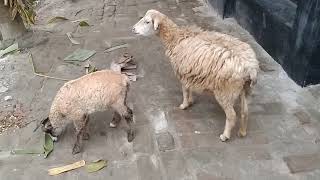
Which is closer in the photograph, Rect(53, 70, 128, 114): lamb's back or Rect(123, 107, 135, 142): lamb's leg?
Rect(53, 70, 128, 114): lamb's back

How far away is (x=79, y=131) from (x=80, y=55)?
7.03 feet

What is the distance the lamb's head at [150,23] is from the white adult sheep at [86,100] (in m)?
0.68

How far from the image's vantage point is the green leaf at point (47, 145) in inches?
146

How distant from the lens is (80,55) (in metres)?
5.53

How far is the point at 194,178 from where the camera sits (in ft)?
11.0

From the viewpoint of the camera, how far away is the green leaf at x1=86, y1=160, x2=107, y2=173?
349cm

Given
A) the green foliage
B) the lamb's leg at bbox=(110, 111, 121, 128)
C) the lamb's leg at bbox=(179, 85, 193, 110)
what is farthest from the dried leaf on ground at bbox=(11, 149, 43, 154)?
the green foliage

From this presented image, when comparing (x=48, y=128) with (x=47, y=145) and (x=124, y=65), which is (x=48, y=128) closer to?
(x=47, y=145)

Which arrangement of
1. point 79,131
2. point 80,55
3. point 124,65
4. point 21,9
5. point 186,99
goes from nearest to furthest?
point 79,131, point 186,99, point 124,65, point 80,55, point 21,9

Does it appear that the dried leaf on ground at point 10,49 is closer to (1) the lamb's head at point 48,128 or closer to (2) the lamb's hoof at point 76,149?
(1) the lamb's head at point 48,128

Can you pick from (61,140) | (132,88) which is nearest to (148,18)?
(132,88)

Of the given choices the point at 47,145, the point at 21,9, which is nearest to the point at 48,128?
the point at 47,145

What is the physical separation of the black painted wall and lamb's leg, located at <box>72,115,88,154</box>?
272 centimetres

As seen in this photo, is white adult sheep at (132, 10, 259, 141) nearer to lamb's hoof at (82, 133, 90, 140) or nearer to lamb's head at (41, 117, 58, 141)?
lamb's hoof at (82, 133, 90, 140)
